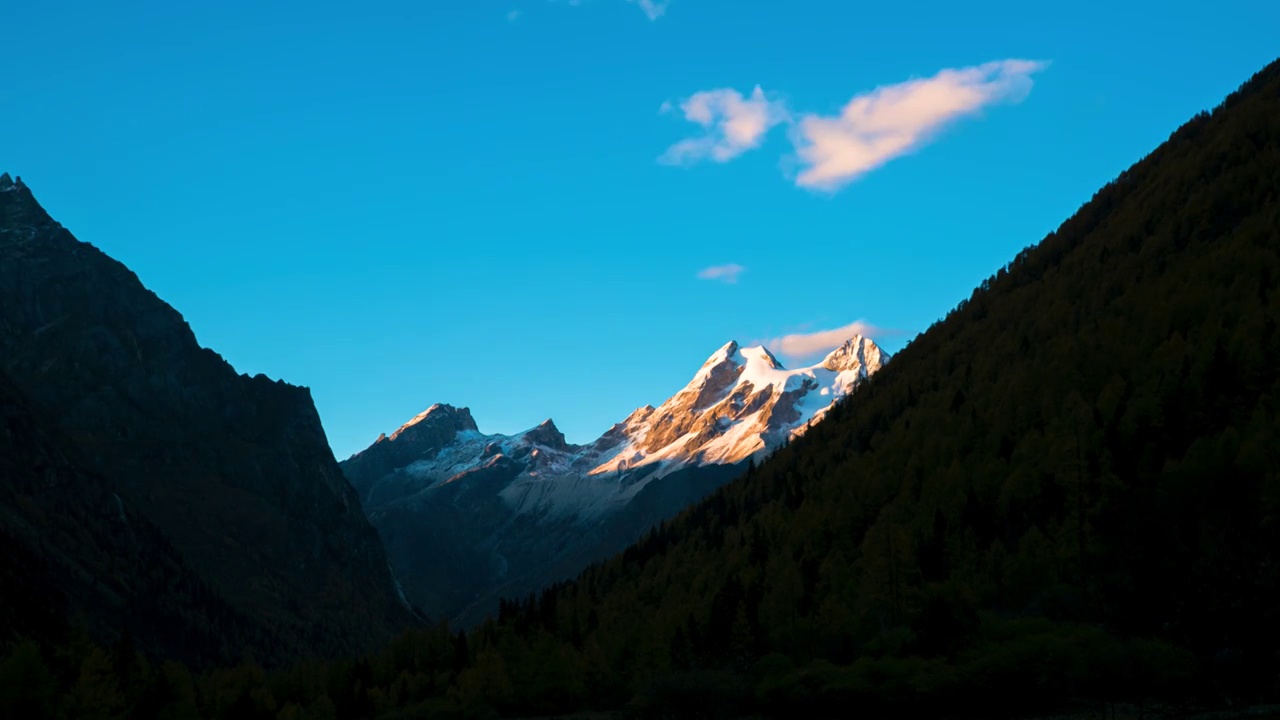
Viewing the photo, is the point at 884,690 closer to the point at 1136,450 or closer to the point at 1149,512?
the point at 1149,512

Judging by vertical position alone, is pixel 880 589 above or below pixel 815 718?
above

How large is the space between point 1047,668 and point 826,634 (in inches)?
2209

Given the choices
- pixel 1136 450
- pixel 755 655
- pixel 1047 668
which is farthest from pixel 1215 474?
pixel 755 655

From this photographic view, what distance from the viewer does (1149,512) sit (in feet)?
534

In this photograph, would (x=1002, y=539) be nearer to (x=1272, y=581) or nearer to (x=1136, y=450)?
(x=1136, y=450)

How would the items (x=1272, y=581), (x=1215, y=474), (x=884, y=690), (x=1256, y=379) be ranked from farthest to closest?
(x=1256, y=379), (x=1215, y=474), (x=884, y=690), (x=1272, y=581)

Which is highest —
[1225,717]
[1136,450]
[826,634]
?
[1136,450]

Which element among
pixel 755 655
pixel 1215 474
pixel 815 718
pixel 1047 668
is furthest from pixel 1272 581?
pixel 755 655

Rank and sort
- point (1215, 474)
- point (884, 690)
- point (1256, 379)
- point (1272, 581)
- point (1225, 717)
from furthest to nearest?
point (1256, 379) → point (1215, 474) → point (884, 690) → point (1272, 581) → point (1225, 717)

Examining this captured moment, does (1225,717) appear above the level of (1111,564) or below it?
below

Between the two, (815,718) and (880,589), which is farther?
(880,589)

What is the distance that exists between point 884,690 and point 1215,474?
55.1 meters

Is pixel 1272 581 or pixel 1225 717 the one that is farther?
pixel 1272 581

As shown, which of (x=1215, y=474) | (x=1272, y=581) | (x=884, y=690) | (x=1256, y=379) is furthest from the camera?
(x=1256, y=379)
